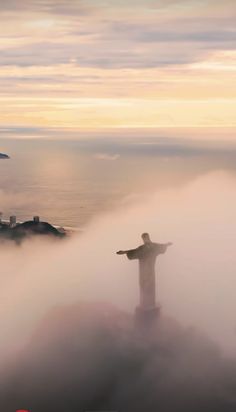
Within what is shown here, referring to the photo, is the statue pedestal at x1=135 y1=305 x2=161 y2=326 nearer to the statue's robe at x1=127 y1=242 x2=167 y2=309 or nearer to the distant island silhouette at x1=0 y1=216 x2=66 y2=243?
the statue's robe at x1=127 y1=242 x2=167 y2=309

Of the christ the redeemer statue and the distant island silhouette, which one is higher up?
the distant island silhouette

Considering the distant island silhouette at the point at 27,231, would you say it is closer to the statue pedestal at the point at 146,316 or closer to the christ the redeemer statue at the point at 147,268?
the statue pedestal at the point at 146,316

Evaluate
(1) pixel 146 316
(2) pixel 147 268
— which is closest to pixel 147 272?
(2) pixel 147 268

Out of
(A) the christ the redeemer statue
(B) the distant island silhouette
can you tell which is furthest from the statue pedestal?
(B) the distant island silhouette

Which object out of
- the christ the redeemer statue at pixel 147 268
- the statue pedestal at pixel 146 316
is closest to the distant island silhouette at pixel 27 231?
the statue pedestal at pixel 146 316

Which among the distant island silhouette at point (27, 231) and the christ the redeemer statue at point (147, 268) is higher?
the distant island silhouette at point (27, 231)

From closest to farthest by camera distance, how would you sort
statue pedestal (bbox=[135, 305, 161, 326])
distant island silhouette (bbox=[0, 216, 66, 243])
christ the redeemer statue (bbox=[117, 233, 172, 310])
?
christ the redeemer statue (bbox=[117, 233, 172, 310])
statue pedestal (bbox=[135, 305, 161, 326])
distant island silhouette (bbox=[0, 216, 66, 243])

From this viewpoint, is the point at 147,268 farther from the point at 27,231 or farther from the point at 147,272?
the point at 27,231

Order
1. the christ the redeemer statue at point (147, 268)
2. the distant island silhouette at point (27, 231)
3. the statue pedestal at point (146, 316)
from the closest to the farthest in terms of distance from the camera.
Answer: the christ the redeemer statue at point (147, 268) → the statue pedestal at point (146, 316) → the distant island silhouette at point (27, 231)

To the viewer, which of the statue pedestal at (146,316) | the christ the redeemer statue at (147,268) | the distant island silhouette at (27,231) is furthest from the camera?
the distant island silhouette at (27,231)
